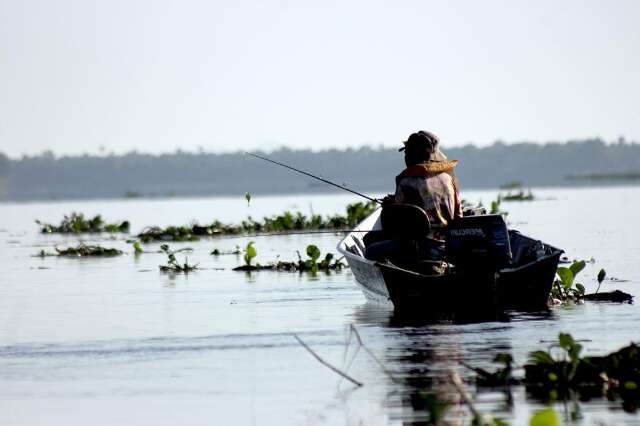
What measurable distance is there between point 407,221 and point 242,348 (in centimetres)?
263

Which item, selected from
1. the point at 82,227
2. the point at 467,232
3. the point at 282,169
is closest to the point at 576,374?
the point at 467,232

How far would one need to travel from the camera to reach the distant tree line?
12100 centimetres

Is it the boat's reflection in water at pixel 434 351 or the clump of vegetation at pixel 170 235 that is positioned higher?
the clump of vegetation at pixel 170 235

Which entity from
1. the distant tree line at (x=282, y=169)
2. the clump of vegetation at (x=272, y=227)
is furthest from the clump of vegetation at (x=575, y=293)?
the distant tree line at (x=282, y=169)

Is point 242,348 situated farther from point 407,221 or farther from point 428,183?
point 428,183

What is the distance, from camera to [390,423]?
33.1 ft

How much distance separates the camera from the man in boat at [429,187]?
1638 cm

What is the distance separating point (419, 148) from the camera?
1653cm

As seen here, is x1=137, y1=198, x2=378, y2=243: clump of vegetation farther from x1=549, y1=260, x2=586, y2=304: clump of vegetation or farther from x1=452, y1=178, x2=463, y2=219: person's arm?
x1=452, y1=178, x2=463, y2=219: person's arm

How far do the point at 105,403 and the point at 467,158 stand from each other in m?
119

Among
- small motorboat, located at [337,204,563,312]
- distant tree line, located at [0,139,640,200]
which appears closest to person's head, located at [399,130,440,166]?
small motorboat, located at [337,204,563,312]

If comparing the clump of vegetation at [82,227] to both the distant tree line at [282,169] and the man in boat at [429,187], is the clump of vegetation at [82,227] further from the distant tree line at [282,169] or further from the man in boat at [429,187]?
the distant tree line at [282,169]

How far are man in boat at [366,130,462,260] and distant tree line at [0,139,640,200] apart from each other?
9343 cm

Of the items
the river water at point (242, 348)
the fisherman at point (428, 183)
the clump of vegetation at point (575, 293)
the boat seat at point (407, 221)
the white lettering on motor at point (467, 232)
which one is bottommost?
the river water at point (242, 348)
